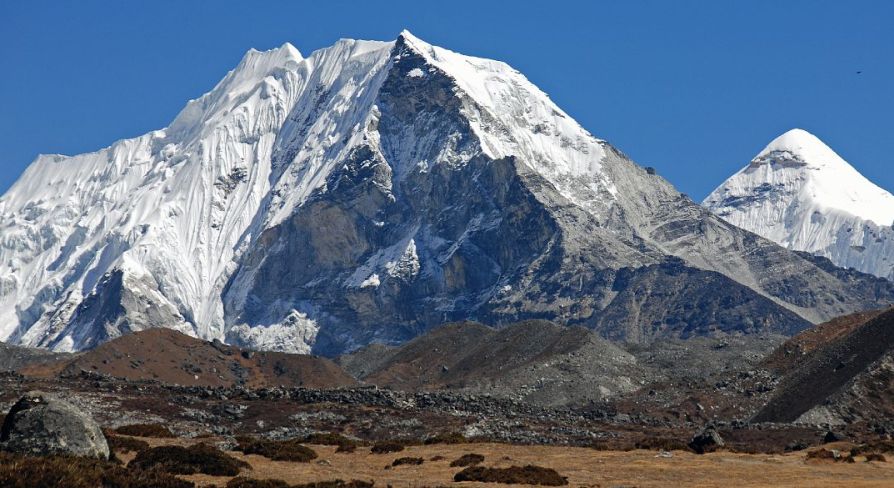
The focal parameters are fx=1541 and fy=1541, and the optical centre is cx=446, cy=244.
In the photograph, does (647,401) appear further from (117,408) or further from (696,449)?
(696,449)

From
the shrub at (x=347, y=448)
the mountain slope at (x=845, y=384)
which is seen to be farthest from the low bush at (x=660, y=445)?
the mountain slope at (x=845, y=384)

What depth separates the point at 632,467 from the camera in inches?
2992

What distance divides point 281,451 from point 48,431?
50.5 ft

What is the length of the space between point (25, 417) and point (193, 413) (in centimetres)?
6098

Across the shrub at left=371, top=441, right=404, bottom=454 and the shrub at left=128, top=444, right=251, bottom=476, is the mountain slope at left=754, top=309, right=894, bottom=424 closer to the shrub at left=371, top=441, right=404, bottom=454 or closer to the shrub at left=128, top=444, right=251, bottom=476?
the shrub at left=371, top=441, right=404, bottom=454

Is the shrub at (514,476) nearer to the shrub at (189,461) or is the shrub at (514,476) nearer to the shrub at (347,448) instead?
the shrub at (189,461)

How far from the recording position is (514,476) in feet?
230

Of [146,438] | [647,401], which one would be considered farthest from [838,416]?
[146,438]

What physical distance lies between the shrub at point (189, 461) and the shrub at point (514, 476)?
33.2ft

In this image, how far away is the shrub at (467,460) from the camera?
75.6 m

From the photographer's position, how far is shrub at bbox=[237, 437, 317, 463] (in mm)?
76062

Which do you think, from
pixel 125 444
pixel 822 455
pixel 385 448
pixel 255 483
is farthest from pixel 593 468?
pixel 125 444

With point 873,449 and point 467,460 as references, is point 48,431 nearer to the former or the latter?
point 467,460

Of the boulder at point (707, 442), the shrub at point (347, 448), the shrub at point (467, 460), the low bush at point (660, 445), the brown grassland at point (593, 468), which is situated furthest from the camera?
the boulder at point (707, 442)
